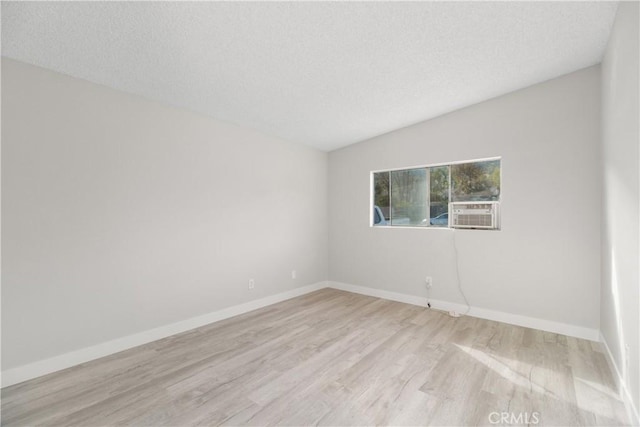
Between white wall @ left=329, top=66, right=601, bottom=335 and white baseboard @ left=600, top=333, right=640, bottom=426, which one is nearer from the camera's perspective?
white baseboard @ left=600, top=333, right=640, bottom=426

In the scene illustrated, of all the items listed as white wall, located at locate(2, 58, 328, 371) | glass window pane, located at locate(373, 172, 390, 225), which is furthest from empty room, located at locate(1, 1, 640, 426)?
glass window pane, located at locate(373, 172, 390, 225)

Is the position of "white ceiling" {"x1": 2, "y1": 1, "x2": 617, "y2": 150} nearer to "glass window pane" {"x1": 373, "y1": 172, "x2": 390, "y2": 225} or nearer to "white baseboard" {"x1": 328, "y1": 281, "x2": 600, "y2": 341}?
"glass window pane" {"x1": 373, "y1": 172, "x2": 390, "y2": 225}

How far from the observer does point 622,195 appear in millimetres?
1969

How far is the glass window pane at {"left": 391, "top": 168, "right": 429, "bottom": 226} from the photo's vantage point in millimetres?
4078

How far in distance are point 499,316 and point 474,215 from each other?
1206mm

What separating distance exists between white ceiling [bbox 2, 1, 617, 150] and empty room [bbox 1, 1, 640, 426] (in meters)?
0.02

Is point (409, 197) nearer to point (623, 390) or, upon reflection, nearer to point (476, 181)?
point (476, 181)

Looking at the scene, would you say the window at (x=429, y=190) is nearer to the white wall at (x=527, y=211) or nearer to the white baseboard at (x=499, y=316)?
the white wall at (x=527, y=211)

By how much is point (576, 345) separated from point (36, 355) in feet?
15.2

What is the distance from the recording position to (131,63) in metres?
2.25

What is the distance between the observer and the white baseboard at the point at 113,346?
2.14m

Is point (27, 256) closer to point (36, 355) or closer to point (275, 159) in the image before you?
point (36, 355)

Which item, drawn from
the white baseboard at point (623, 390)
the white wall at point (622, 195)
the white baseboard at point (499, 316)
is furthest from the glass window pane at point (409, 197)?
the white baseboard at point (623, 390)

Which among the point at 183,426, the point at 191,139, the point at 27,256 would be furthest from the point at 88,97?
the point at 183,426
